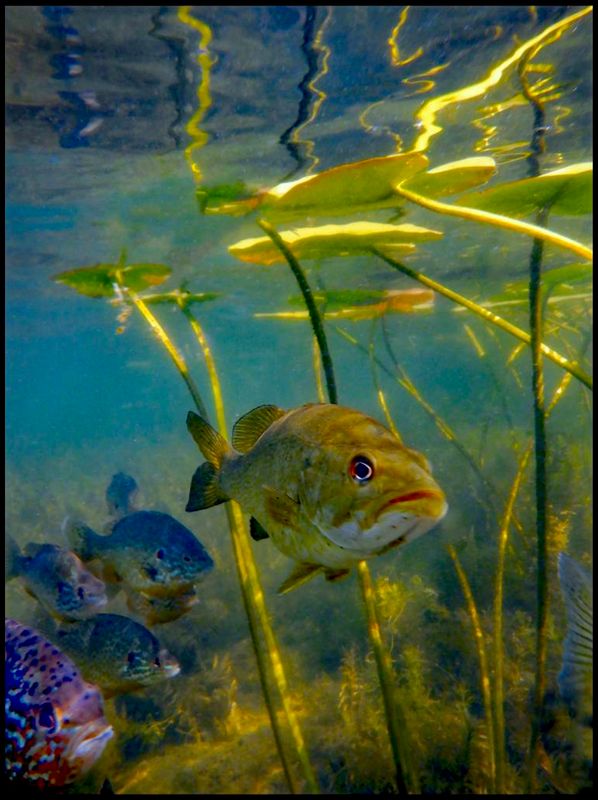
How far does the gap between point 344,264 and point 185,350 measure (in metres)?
26.2

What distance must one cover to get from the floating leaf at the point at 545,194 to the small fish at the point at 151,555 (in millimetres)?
4112

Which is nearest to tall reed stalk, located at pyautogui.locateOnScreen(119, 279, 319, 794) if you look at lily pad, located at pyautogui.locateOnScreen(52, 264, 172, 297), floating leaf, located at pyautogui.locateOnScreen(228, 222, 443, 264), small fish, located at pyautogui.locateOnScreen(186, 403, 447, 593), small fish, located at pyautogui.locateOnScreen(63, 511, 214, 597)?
small fish, located at pyautogui.locateOnScreen(63, 511, 214, 597)

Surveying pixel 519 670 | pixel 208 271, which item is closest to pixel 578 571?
pixel 519 670

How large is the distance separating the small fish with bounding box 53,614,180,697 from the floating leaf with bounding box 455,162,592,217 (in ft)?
16.4

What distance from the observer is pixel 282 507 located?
232 centimetres

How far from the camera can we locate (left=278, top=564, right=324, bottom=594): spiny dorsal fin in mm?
2334

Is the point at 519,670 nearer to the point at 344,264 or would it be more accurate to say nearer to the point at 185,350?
the point at 344,264

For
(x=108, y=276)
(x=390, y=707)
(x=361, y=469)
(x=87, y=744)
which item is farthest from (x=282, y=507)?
(x=108, y=276)

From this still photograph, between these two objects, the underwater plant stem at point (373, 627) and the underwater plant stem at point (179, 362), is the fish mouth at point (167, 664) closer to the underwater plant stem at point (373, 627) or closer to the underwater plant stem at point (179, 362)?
the underwater plant stem at point (373, 627)

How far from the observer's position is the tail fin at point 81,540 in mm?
4566

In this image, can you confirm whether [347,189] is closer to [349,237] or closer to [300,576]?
[349,237]

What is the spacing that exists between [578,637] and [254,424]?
219 centimetres

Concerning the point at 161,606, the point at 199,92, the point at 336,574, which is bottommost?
the point at 161,606

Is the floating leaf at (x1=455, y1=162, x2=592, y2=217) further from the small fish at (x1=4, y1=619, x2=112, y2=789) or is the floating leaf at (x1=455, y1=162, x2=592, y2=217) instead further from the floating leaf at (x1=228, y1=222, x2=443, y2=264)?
the small fish at (x1=4, y1=619, x2=112, y2=789)
